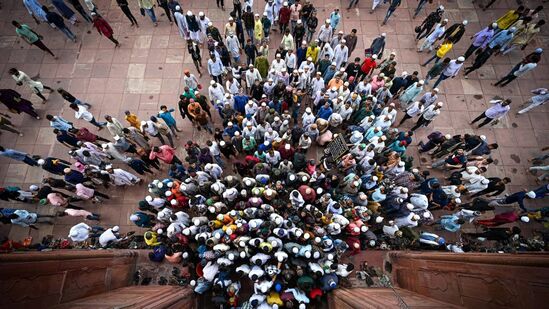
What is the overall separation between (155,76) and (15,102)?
5229mm

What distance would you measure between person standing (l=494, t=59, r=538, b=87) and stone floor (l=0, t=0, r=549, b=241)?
37 cm

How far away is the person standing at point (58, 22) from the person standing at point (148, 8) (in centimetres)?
335

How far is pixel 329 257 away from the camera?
8242mm

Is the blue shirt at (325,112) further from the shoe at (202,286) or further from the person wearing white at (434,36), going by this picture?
the shoe at (202,286)

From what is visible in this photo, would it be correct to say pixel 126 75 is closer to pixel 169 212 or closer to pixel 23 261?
pixel 169 212

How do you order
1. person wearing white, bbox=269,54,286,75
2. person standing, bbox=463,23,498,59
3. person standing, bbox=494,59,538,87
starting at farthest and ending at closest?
person standing, bbox=463,23,498,59, person standing, bbox=494,59,538,87, person wearing white, bbox=269,54,286,75

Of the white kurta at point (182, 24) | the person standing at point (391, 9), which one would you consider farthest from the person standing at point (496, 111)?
the white kurta at point (182, 24)

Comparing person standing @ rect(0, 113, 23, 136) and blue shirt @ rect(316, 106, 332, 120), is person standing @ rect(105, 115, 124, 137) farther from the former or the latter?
blue shirt @ rect(316, 106, 332, 120)

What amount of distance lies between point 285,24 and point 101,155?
9.26 metres

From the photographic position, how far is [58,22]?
12.7 m

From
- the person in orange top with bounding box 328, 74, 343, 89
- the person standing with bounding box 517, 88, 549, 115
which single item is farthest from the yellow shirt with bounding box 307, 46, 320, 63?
the person standing with bounding box 517, 88, 549, 115

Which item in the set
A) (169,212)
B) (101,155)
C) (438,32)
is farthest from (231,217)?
(438,32)

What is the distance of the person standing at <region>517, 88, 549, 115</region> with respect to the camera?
11252 millimetres

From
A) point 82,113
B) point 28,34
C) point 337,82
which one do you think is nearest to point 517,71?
point 337,82
